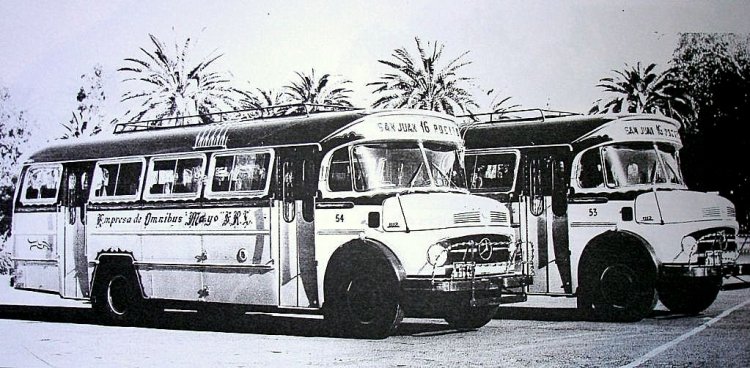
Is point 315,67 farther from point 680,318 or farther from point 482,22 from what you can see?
point 680,318

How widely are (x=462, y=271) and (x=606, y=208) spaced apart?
5.82ft

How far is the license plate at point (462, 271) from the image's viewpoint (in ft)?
27.3

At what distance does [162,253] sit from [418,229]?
2703 millimetres

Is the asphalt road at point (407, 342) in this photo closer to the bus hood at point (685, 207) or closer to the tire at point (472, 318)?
the tire at point (472, 318)

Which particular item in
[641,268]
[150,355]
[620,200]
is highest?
[620,200]

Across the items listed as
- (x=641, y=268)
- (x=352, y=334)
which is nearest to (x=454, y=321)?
(x=352, y=334)

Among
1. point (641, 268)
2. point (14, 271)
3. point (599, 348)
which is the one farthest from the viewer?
point (14, 271)

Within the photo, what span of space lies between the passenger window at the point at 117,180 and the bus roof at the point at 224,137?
109mm

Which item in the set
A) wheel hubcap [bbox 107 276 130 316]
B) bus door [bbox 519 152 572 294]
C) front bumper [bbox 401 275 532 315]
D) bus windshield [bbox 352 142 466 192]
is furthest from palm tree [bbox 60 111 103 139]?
bus door [bbox 519 152 572 294]

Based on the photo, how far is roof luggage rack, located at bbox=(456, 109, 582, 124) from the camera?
9.52m

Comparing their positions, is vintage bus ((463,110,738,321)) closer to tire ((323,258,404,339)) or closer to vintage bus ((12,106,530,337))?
vintage bus ((12,106,530,337))

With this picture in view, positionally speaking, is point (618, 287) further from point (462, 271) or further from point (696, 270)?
point (462, 271)

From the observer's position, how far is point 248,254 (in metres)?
9.20

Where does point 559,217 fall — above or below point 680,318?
above
